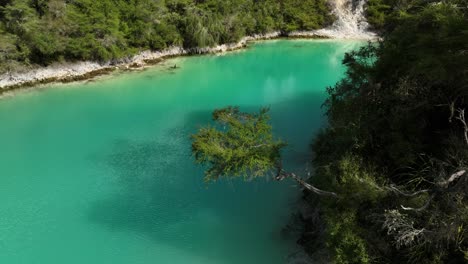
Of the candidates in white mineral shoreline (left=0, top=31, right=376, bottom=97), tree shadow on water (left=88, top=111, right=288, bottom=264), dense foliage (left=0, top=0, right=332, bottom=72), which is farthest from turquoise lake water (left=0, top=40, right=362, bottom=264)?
dense foliage (left=0, top=0, right=332, bottom=72)

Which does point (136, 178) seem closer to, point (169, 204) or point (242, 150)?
point (169, 204)

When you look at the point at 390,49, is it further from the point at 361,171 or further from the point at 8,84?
the point at 8,84

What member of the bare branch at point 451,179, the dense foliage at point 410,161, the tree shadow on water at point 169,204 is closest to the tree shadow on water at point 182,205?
the tree shadow on water at point 169,204

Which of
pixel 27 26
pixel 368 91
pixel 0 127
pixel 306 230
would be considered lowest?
pixel 306 230

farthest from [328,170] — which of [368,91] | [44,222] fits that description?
[44,222]

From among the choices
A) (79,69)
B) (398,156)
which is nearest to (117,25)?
(79,69)

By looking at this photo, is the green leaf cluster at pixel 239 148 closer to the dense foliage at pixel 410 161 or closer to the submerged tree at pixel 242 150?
the submerged tree at pixel 242 150

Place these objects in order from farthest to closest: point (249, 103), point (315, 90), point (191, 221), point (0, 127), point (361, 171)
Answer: point (315, 90) < point (249, 103) < point (0, 127) < point (191, 221) < point (361, 171)
